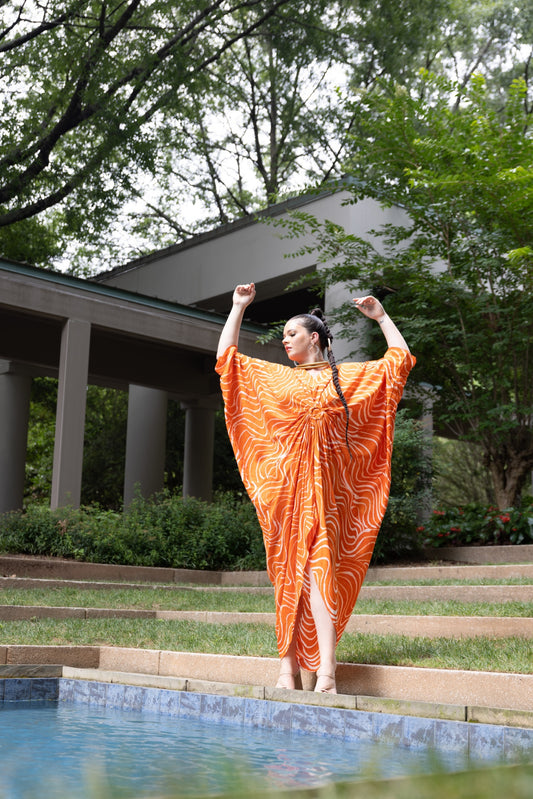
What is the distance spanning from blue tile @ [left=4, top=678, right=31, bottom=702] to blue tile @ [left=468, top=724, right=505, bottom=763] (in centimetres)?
246

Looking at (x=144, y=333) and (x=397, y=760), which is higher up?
(x=144, y=333)

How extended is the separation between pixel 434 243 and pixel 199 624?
25.4 feet

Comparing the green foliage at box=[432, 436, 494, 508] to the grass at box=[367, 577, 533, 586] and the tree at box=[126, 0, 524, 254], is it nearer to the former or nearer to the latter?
the tree at box=[126, 0, 524, 254]

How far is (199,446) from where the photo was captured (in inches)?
699

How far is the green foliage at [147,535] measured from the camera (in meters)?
10.2

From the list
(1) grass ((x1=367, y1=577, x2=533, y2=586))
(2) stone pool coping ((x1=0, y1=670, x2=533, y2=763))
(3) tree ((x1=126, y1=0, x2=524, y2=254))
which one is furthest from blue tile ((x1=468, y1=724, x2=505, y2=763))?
(3) tree ((x1=126, y1=0, x2=524, y2=254))

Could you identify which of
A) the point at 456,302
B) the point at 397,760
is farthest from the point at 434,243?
the point at 397,760

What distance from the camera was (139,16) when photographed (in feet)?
57.5

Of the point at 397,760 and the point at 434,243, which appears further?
the point at 434,243

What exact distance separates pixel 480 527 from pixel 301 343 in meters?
7.02

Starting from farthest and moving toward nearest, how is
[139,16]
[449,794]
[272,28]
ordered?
[272,28]
[139,16]
[449,794]

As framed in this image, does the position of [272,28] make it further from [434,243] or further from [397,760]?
[397,760]

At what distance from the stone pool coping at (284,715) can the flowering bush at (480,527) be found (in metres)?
7.05

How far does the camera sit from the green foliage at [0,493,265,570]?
1016 centimetres
